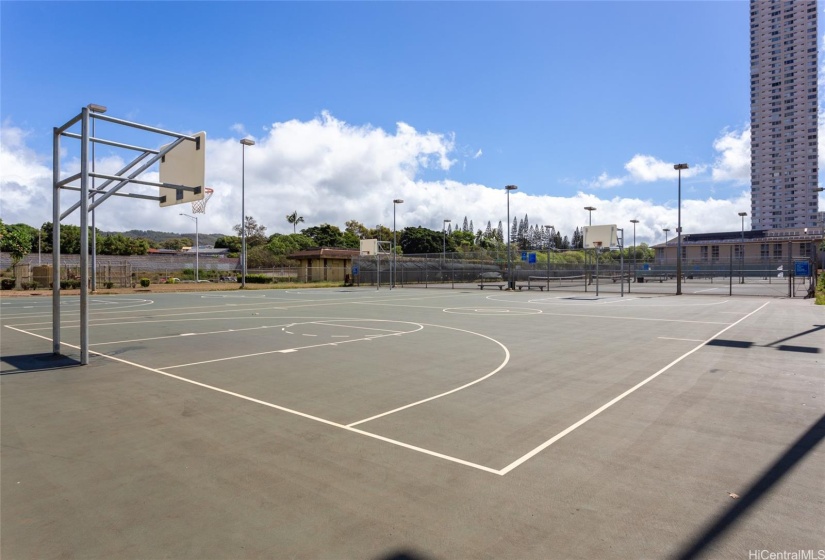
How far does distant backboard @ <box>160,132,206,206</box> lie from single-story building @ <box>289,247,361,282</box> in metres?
44.1

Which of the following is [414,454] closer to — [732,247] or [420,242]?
[732,247]

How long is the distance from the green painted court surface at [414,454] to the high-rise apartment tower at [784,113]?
18033cm

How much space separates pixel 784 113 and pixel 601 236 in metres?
167

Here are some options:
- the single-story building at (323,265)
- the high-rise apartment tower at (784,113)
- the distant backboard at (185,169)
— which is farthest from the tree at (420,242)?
the high-rise apartment tower at (784,113)

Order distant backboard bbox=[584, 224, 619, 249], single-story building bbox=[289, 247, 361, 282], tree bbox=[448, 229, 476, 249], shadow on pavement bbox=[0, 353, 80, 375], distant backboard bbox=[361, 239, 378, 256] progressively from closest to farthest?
shadow on pavement bbox=[0, 353, 80, 375] < distant backboard bbox=[584, 224, 619, 249] < distant backboard bbox=[361, 239, 378, 256] < single-story building bbox=[289, 247, 361, 282] < tree bbox=[448, 229, 476, 249]

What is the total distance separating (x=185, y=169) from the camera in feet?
36.3

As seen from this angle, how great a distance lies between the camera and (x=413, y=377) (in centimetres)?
796

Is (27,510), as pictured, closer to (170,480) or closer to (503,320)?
(170,480)

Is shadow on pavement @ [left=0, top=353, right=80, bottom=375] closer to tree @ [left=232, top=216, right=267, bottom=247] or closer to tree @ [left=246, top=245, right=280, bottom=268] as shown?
tree @ [left=246, top=245, right=280, bottom=268]

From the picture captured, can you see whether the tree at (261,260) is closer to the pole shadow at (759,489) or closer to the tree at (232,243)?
the tree at (232,243)

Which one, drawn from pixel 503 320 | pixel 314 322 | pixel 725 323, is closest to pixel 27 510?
pixel 314 322
